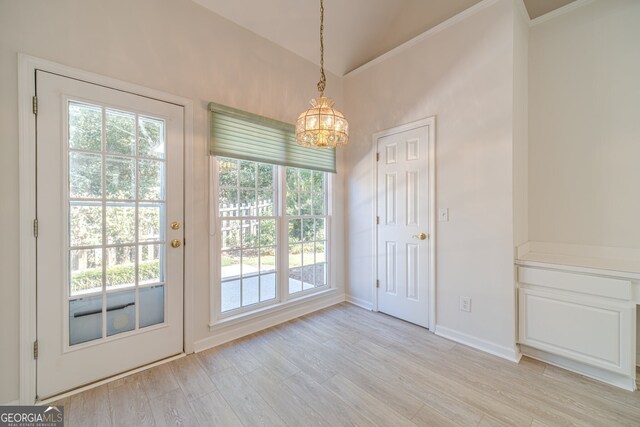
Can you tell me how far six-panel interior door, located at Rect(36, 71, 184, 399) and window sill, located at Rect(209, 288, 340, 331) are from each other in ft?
1.13

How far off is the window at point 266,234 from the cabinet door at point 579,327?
2.05 metres

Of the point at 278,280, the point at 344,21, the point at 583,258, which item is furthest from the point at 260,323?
the point at 344,21

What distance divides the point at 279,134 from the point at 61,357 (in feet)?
7.94

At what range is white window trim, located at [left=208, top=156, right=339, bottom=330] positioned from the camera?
230 centimetres

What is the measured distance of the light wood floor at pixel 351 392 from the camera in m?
1.52


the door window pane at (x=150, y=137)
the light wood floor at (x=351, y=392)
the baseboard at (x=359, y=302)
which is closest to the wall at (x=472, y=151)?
the light wood floor at (x=351, y=392)

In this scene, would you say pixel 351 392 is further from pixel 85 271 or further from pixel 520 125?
pixel 520 125

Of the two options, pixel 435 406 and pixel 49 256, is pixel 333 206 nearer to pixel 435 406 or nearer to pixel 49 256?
pixel 435 406

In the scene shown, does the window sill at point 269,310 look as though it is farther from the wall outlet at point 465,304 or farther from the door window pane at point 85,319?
the wall outlet at point 465,304

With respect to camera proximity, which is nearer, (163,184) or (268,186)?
(163,184)

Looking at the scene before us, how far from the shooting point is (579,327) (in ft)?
6.16

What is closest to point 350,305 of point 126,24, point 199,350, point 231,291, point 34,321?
point 231,291

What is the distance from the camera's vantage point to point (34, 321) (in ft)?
5.24
